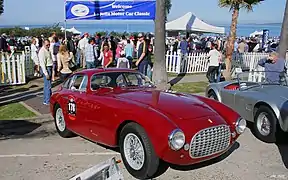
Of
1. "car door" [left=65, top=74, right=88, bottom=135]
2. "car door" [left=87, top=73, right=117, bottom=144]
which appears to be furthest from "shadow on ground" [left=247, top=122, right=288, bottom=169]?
"car door" [left=65, top=74, right=88, bottom=135]

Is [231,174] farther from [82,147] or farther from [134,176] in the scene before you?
[82,147]

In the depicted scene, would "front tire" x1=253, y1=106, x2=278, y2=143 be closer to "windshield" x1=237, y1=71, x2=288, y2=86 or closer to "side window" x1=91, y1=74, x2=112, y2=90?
"windshield" x1=237, y1=71, x2=288, y2=86

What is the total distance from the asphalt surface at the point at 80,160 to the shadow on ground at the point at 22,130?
0.06 feet

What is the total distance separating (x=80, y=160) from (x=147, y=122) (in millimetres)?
1593

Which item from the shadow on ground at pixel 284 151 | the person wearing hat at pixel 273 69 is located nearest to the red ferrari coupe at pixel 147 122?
the shadow on ground at pixel 284 151

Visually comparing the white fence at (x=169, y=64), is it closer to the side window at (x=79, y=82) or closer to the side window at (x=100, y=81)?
the side window at (x=79, y=82)

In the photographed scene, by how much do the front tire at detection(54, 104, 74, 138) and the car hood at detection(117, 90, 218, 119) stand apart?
5.65ft

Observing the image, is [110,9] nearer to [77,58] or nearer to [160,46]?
[77,58]

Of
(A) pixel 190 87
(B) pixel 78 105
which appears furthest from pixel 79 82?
(A) pixel 190 87

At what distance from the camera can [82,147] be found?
5.93 metres

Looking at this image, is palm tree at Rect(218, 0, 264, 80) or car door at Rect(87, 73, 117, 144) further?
palm tree at Rect(218, 0, 264, 80)

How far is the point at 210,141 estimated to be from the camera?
445 centimetres

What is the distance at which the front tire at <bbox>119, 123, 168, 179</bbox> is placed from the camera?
4.33 m

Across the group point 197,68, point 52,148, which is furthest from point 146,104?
point 197,68
